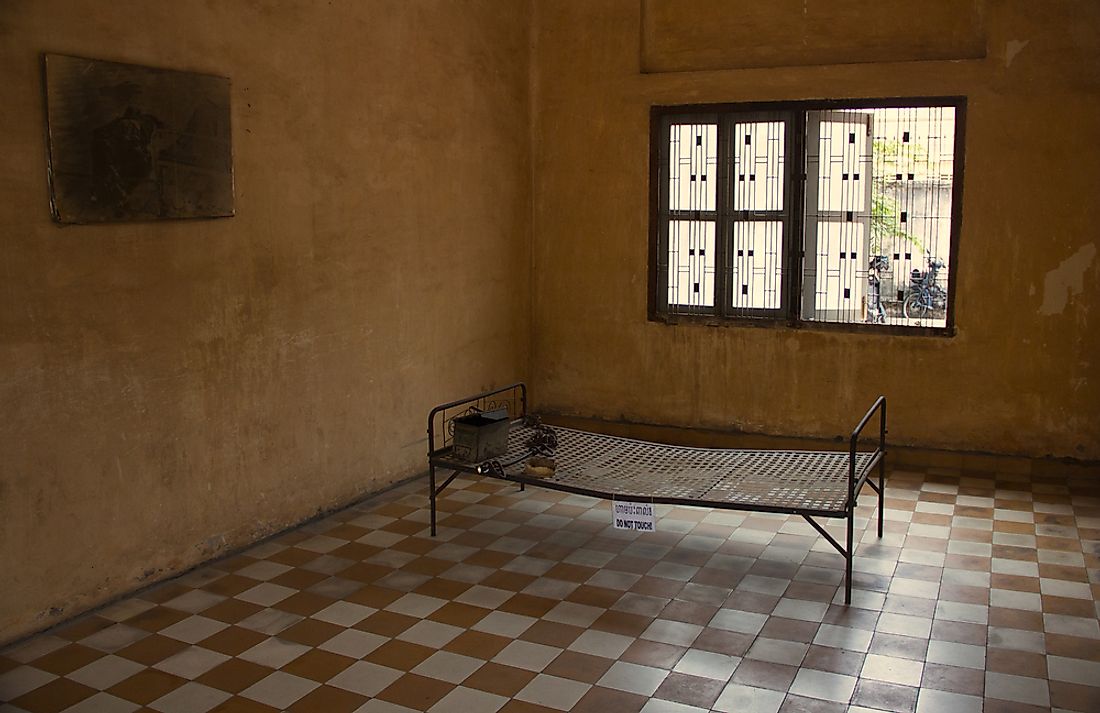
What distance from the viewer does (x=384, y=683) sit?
418 centimetres

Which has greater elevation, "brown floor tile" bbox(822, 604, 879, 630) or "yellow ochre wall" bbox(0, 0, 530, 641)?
"yellow ochre wall" bbox(0, 0, 530, 641)

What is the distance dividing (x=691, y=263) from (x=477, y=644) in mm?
4297

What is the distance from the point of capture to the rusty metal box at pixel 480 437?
231 inches

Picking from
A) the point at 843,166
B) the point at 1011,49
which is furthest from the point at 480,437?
the point at 1011,49

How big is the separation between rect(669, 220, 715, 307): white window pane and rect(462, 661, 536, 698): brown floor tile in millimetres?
4353

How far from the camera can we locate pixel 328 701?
159 inches

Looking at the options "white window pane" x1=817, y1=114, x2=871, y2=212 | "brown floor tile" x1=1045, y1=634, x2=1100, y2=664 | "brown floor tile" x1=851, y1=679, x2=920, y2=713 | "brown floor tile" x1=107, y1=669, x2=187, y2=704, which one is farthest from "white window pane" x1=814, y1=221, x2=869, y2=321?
"brown floor tile" x1=107, y1=669, x2=187, y2=704

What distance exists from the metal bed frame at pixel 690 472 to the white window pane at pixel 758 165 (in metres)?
2.27

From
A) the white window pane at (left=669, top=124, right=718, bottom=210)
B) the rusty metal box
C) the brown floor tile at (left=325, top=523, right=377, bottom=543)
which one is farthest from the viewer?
the white window pane at (left=669, top=124, right=718, bottom=210)

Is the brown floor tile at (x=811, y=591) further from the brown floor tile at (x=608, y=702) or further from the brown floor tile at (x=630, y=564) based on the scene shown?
the brown floor tile at (x=608, y=702)

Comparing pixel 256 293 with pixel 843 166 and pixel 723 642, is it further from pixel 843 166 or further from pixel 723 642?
pixel 843 166

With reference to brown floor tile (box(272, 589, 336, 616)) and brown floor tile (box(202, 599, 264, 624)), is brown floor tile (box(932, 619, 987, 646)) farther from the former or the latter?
brown floor tile (box(202, 599, 264, 624))

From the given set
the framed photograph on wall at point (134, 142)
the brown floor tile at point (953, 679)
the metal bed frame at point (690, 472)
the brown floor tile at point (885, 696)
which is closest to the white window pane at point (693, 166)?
the metal bed frame at point (690, 472)

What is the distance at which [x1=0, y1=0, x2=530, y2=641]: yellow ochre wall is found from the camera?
4555 millimetres
